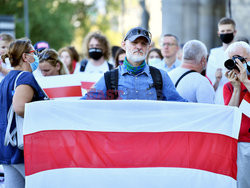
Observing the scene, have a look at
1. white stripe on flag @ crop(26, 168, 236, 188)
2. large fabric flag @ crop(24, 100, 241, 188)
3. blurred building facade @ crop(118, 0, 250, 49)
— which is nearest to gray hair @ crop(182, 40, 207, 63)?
large fabric flag @ crop(24, 100, 241, 188)

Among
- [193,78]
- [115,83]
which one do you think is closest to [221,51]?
[193,78]

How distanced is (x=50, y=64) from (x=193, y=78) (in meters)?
2.20

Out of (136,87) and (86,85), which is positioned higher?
(136,87)

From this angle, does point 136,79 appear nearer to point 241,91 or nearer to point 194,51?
point 241,91

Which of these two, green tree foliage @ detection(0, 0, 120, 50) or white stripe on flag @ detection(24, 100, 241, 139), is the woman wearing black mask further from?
green tree foliage @ detection(0, 0, 120, 50)

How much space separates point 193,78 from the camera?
5.55m

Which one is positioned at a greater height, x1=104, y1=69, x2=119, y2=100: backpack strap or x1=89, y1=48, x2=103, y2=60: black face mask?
x1=89, y1=48, x2=103, y2=60: black face mask

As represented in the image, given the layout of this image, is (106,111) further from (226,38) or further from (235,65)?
(226,38)

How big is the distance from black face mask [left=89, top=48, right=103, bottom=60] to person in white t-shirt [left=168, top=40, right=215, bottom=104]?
2495mm

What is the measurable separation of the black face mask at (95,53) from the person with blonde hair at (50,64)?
115 cm

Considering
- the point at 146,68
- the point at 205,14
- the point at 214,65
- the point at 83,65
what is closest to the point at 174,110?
the point at 146,68

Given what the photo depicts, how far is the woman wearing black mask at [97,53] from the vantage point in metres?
8.07

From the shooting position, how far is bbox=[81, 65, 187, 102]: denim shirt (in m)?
4.62

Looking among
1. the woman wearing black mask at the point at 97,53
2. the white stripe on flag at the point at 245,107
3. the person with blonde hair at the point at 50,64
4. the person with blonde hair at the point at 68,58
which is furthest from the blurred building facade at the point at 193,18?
the white stripe on flag at the point at 245,107
